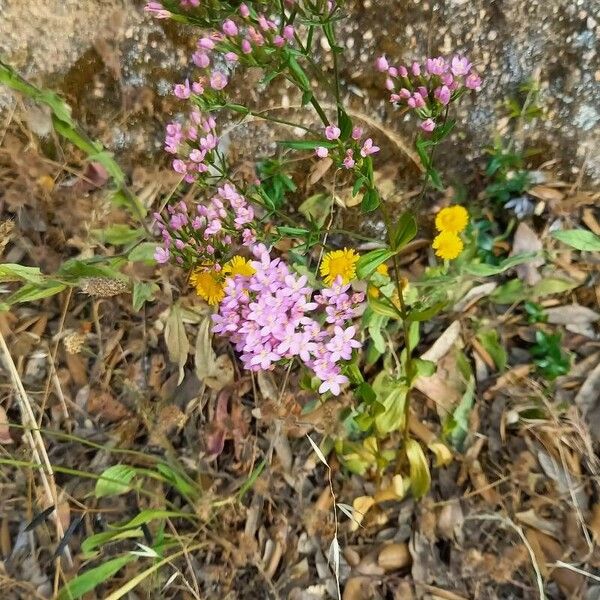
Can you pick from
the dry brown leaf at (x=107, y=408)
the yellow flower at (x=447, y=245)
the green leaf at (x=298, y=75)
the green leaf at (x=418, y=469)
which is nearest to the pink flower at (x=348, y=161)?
the green leaf at (x=298, y=75)

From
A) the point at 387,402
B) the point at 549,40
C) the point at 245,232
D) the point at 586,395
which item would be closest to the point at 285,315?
the point at 245,232

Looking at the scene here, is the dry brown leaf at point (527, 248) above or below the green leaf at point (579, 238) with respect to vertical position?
below

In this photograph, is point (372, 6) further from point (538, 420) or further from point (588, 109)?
point (538, 420)

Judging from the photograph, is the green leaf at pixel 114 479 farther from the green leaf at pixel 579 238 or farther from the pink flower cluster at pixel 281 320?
the green leaf at pixel 579 238

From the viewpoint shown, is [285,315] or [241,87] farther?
[241,87]

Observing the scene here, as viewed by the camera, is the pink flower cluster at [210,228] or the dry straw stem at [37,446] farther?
the dry straw stem at [37,446]

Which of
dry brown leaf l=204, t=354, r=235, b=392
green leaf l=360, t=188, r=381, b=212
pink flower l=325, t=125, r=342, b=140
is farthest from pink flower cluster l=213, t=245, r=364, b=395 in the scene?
dry brown leaf l=204, t=354, r=235, b=392

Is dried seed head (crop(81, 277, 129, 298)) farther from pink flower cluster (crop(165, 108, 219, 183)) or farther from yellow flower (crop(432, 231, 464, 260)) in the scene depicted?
yellow flower (crop(432, 231, 464, 260))
